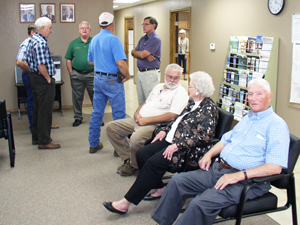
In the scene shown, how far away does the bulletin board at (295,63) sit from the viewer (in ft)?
12.5

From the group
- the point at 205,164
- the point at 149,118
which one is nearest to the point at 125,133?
the point at 149,118

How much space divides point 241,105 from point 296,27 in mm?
1268

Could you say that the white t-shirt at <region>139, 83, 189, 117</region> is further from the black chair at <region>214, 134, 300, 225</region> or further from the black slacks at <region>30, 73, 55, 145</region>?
the black slacks at <region>30, 73, 55, 145</region>

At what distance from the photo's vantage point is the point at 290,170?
187cm

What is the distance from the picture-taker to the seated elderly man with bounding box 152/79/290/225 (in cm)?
179

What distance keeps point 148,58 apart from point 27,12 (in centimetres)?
276

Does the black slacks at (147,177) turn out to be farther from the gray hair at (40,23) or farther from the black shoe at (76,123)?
the black shoe at (76,123)

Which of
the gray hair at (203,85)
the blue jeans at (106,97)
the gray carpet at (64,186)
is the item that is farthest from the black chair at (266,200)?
the blue jeans at (106,97)

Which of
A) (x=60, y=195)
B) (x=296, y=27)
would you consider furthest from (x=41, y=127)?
(x=296, y=27)

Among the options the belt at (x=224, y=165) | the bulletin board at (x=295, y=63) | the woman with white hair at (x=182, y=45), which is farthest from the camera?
the woman with white hair at (x=182, y=45)

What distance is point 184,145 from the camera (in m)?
2.33

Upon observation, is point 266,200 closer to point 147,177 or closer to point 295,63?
point 147,177

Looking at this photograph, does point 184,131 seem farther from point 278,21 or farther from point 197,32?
point 197,32

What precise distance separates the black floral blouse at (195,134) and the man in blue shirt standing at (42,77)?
197 centimetres
